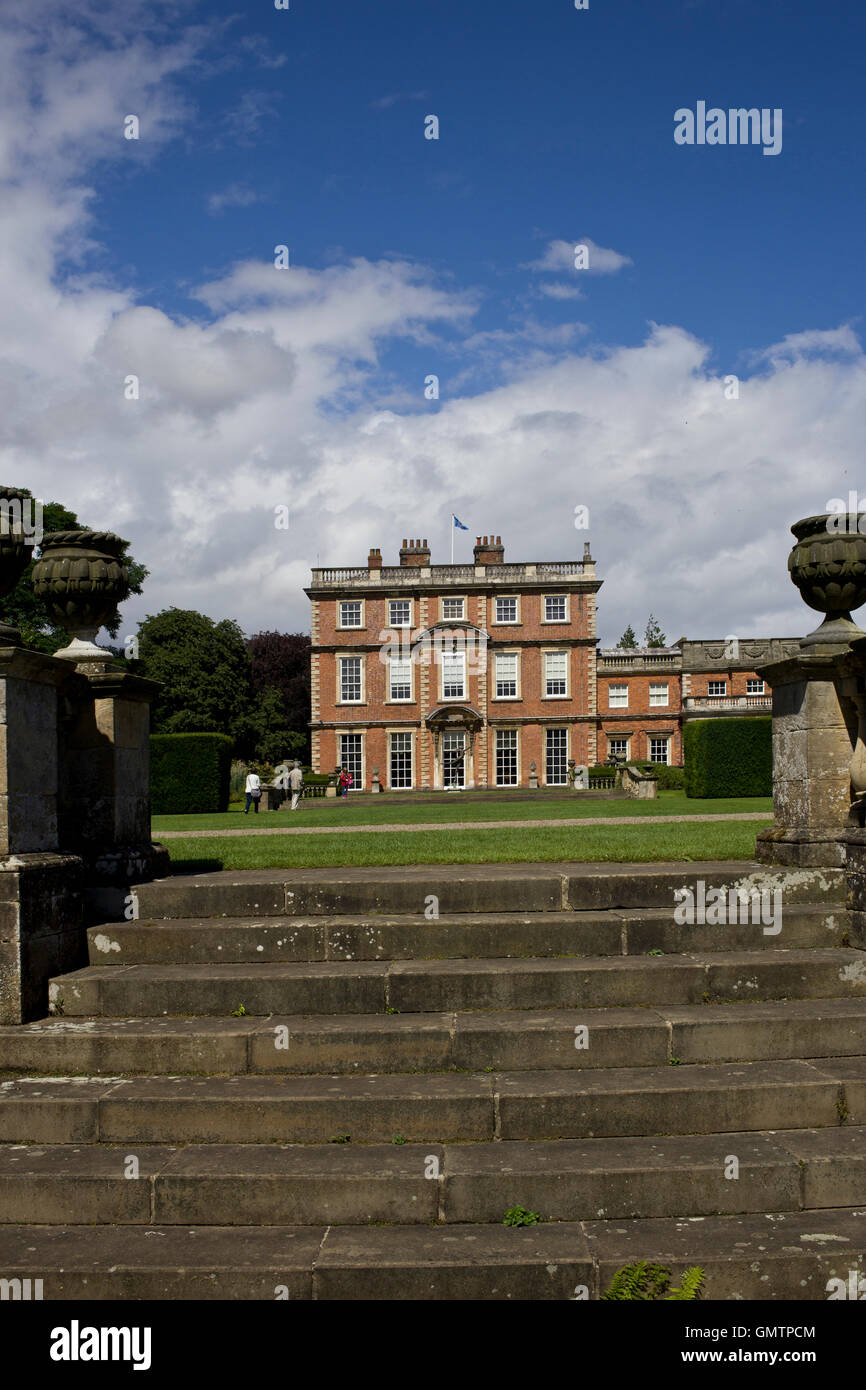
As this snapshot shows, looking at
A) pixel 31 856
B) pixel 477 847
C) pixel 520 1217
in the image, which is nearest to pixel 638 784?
pixel 477 847

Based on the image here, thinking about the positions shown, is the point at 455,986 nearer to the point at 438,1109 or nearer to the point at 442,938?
the point at 442,938

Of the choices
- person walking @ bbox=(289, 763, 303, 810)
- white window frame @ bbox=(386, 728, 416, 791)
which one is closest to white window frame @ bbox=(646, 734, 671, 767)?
white window frame @ bbox=(386, 728, 416, 791)

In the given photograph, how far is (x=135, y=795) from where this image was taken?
22.4 feet

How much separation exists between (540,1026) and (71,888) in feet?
9.34

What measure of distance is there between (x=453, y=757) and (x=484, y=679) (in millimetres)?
4325

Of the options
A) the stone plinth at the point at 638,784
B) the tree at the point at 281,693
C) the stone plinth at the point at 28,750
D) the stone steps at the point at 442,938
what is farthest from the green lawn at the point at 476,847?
the tree at the point at 281,693

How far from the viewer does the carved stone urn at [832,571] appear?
261 inches

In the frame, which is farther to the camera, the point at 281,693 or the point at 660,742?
the point at 281,693

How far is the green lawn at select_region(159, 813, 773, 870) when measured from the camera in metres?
7.57

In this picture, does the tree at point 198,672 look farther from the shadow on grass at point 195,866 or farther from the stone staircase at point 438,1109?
the stone staircase at point 438,1109

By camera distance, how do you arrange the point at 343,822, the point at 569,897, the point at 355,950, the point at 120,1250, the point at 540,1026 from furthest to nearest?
the point at 343,822
the point at 569,897
the point at 355,950
the point at 540,1026
the point at 120,1250

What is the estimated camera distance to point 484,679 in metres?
49.1

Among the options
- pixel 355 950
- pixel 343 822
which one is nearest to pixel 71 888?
pixel 355 950
